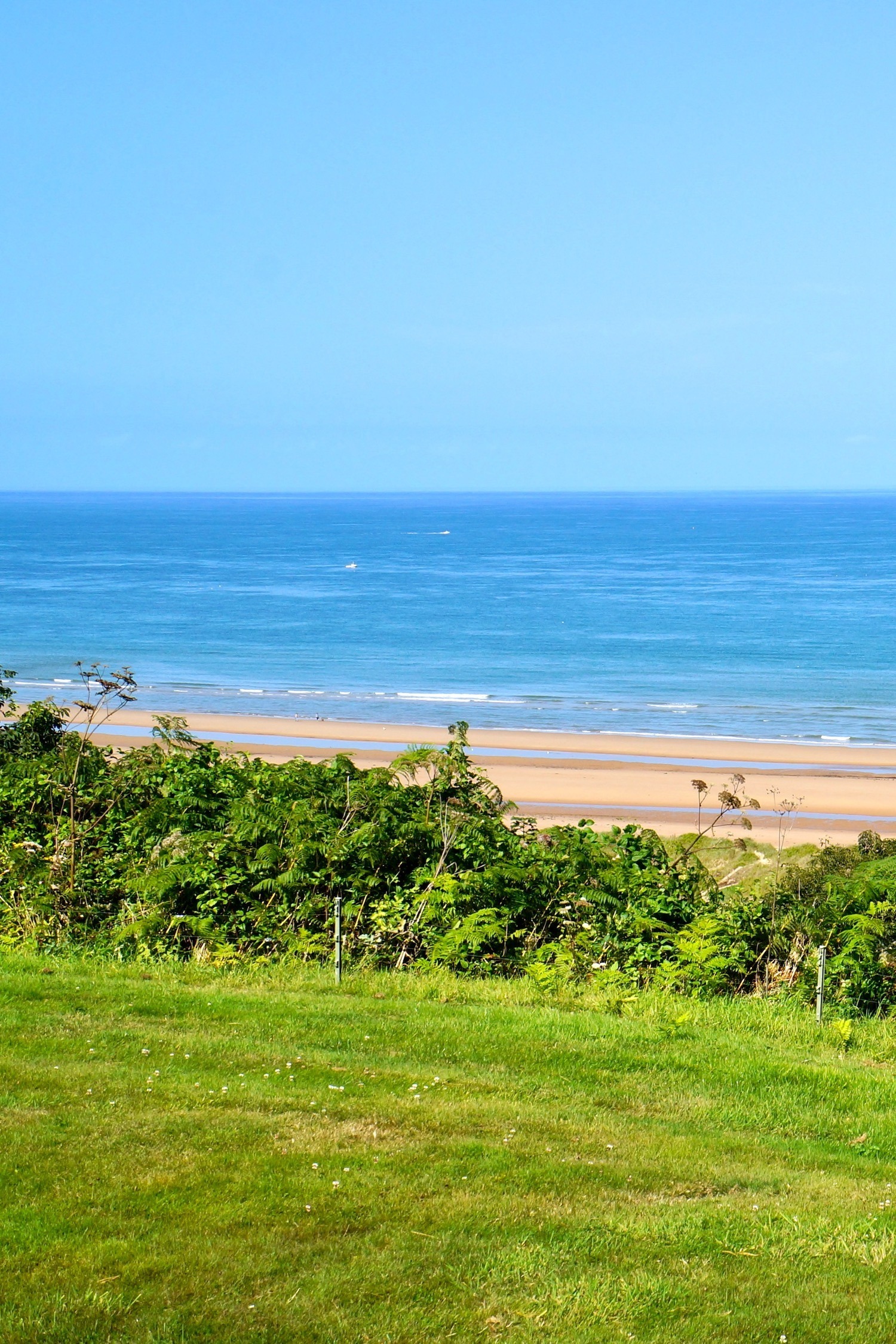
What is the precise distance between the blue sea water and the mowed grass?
32785 millimetres

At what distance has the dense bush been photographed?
358 inches

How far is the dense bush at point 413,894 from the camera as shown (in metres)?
9.09

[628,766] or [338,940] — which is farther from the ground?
[628,766]

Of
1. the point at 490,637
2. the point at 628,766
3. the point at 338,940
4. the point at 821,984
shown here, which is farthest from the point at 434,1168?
the point at 490,637

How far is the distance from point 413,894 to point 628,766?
2538 centimetres

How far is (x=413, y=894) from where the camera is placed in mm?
9461

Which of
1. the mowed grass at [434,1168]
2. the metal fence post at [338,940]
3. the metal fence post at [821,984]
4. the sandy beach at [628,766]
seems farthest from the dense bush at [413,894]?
the sandy beach at [628,766]

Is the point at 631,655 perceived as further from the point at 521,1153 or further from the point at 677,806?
the point at 521,1153

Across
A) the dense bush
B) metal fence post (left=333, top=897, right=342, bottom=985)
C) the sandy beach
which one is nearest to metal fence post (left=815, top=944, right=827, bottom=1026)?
the dense bush

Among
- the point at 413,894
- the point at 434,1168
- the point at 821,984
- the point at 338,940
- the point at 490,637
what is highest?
the point at 490,637

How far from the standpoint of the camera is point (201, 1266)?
4.54m

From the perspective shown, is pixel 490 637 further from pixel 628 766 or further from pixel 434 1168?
pixel 434 1168

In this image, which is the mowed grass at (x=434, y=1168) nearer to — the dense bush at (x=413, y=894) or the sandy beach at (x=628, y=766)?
the dense bush at (x=413, y=894)

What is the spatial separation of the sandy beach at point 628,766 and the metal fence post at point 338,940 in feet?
54.9
